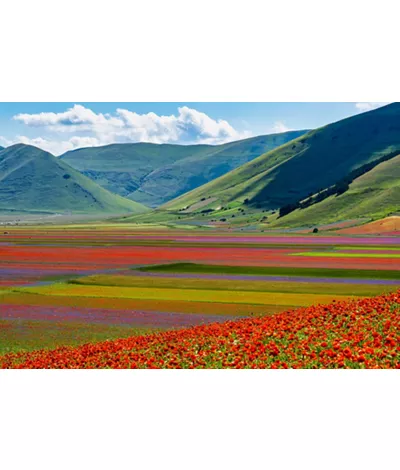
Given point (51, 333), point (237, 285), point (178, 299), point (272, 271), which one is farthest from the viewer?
point (272, 271)

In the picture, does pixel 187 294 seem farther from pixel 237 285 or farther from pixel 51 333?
pixel 51 333

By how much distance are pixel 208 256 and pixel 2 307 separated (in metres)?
52.0

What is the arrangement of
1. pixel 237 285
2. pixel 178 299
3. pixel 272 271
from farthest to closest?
pixel 272 271 < pixel 237 285 < pixel 178 299

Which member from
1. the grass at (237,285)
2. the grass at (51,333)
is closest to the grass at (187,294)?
the grass at (237,285)

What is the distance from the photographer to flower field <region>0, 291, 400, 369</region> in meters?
24.5

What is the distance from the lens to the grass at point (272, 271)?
68.9 m

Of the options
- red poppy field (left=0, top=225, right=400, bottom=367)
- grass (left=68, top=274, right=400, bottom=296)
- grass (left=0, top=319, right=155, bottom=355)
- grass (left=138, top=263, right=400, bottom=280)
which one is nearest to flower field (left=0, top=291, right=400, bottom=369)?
red poppy field (left=0, top=225, right=400, bottom=367)

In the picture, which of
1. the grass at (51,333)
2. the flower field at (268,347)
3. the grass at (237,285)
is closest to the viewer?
the flower field at (268,347)

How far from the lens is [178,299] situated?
172ft

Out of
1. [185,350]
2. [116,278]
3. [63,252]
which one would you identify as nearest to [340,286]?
[116,278]

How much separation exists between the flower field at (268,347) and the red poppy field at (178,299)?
93 millimetres

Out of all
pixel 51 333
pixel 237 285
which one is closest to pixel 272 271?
pixel 237 285

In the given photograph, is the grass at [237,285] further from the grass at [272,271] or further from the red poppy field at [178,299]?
the grass at [272,271]

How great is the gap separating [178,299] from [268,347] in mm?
26280
